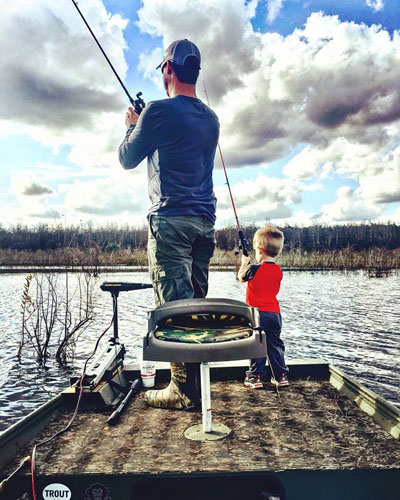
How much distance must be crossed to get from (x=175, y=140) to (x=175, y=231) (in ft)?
1.88

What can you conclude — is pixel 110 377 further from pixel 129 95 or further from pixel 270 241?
pixel 129 95

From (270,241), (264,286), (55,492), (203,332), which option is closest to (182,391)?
(203,332)

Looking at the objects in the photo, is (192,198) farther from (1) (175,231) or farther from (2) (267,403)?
(2) (267,403)

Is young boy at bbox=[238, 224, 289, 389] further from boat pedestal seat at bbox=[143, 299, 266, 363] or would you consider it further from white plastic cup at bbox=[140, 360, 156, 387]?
boat pedestal seat at bbox=[143, 299, 266, 363]

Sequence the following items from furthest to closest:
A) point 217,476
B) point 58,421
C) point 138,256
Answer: point 138,256 < point 58,421 < point 217,476

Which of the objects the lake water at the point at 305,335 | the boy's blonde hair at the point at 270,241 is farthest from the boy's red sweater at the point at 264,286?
the lake water at the point at 305,335

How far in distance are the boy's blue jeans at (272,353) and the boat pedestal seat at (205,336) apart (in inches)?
35.6

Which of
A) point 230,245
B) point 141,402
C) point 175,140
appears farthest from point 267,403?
point 230,245

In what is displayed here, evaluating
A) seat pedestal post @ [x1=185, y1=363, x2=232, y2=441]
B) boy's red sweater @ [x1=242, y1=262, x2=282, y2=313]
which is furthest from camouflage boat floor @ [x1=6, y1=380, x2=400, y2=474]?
boy's red sweater @ [x1=242, y1=262, x2=282, y2=313]

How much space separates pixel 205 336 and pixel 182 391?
854mm

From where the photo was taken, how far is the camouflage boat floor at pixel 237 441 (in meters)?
1.80

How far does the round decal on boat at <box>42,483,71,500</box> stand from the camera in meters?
1.67

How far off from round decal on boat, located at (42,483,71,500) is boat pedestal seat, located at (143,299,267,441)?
0.57 m

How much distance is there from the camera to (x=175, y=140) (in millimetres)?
2752
